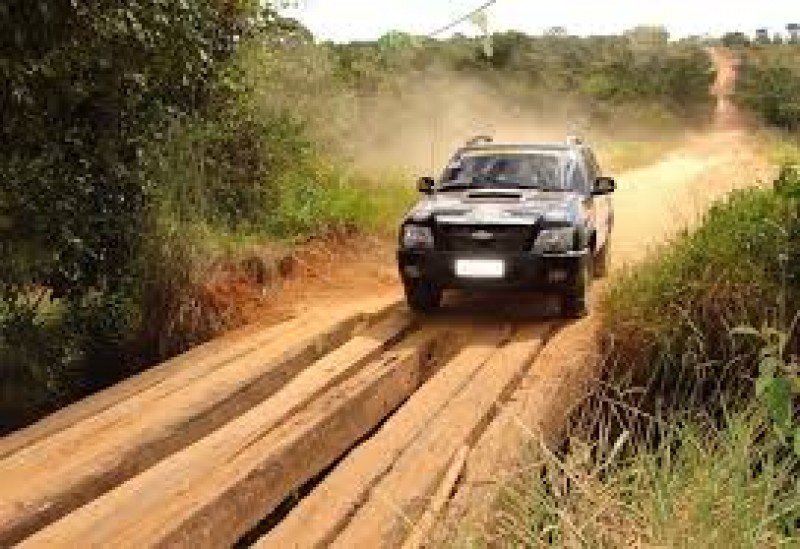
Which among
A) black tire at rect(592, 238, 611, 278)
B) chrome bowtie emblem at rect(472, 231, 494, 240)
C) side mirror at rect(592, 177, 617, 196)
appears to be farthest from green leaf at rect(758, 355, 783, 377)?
black tire at rect(592, 238, 611, 278)

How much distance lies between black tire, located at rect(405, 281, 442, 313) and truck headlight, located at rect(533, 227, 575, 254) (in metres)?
1.06

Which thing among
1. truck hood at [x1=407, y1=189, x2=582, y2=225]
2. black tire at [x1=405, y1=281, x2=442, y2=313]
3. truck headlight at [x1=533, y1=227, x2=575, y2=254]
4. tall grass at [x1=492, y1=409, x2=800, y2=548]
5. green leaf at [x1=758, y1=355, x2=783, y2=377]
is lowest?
black tire at [x1=405, y1=281, x2=442, y2=313]

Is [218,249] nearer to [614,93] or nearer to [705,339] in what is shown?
[705,339]

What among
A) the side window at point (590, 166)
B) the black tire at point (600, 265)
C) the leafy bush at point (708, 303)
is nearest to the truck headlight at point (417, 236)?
the leafy bush at point (708, 303)

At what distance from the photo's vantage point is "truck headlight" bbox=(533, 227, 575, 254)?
11336 millimetres

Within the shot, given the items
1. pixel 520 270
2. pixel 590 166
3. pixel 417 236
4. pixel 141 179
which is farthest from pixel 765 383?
pixel 590 166

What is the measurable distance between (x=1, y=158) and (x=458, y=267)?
3.94m

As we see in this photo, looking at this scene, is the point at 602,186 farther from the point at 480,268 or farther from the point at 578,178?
the point at 480,268

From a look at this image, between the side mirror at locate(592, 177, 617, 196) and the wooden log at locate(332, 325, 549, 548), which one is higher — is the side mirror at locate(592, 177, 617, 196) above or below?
above

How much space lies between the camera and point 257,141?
15.4 meters

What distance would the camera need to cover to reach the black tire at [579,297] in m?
11.4

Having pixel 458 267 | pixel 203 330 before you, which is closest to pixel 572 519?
pixel 458 267

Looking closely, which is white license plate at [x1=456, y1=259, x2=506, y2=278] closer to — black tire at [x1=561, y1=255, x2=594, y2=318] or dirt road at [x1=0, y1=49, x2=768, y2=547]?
dirt road at [x1=0, y1=49, x2=768, y2=547]

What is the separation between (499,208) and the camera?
1166 cm
